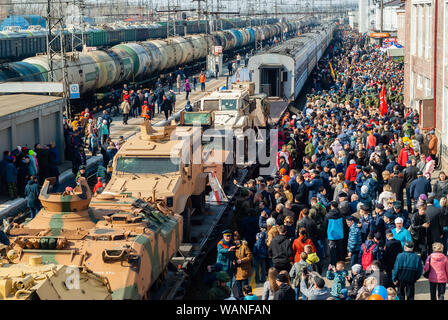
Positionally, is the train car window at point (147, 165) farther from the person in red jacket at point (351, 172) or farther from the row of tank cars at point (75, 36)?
the row of tank cars at point (75, 36)

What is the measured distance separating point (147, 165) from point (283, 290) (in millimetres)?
5892

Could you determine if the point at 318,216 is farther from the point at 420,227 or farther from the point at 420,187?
the point at 420,187

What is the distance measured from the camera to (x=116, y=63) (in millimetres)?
41562

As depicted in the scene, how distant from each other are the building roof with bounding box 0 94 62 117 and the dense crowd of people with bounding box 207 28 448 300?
8.22 m

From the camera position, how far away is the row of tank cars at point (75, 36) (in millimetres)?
Result: 42562

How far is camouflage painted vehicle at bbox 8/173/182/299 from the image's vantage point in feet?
32.6

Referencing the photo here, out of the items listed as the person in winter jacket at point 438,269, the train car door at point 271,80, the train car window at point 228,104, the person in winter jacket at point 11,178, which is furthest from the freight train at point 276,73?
the person in winter jacket at point 438,269

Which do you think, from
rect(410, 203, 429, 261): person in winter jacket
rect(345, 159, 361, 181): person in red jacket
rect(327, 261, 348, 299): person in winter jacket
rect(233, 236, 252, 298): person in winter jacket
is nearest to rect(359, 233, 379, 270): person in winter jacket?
rect(327, 261, 348, 299): person in winter jacket

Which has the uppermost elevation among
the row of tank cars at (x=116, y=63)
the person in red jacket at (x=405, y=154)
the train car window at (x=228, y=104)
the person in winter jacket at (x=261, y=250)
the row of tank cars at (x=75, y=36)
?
the row of tank cars at (x=75, y=36)

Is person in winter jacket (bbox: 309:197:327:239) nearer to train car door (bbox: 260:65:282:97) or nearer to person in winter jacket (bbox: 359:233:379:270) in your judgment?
person in winter jacket (bbox: 359:233:379:270)

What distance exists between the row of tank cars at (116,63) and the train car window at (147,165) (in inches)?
618
